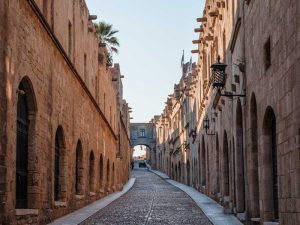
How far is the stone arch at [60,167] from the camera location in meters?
21.3

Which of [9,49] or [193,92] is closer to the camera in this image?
[9,49]

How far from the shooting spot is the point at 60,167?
21.9 metres

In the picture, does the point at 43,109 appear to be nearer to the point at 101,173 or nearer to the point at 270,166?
the point at 270,166

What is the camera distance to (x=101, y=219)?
20.2 m

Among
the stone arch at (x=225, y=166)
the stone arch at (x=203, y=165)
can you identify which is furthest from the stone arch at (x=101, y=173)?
the stone arch at (x=225, y=166)

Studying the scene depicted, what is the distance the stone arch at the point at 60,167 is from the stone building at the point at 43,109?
0.11ft

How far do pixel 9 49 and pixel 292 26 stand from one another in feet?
19.8

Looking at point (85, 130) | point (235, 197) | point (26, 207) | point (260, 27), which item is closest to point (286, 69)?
point (260, 27)

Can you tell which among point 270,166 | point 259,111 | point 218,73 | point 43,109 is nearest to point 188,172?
point 218,73

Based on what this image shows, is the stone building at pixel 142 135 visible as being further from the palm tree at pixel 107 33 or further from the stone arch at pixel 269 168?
the stone arch at pixel 269 168

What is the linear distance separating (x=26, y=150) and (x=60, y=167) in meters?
5.48

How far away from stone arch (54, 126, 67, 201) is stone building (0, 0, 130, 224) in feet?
0.11

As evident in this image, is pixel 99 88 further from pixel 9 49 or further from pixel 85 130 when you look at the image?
pixel 9 49

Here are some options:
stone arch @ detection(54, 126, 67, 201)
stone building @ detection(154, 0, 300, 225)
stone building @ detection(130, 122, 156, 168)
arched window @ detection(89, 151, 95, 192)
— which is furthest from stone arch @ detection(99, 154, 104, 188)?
stone building @ detection(130, 122, 156, 168)
